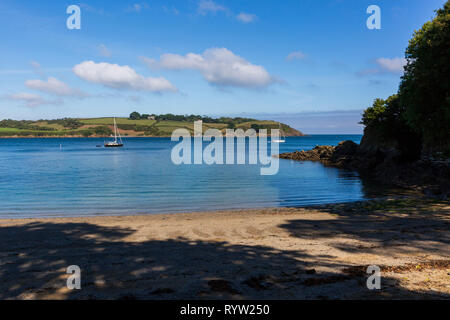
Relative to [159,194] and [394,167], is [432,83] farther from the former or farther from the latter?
[159,194]

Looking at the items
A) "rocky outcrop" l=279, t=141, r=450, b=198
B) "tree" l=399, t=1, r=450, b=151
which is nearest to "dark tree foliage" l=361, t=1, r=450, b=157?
"tree" l=399, t=1, r=450, b=151

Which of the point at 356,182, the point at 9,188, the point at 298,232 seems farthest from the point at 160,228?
the point at 356,182

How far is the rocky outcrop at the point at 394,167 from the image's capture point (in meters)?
27.2

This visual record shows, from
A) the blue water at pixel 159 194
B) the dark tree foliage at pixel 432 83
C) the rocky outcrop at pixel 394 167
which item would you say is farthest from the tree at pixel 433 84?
the blue water at pixel 159 194

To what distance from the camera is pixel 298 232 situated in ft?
40.4

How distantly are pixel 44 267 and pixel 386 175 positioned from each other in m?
34.8

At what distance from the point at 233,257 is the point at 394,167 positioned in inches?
1290

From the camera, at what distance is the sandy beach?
256 inches

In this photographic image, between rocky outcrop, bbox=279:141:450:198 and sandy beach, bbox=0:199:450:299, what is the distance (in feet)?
43.0

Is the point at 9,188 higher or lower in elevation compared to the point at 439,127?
lower

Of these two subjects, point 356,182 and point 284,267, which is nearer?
point 284,267

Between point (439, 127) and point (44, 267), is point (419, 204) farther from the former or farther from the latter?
point (44, 267)

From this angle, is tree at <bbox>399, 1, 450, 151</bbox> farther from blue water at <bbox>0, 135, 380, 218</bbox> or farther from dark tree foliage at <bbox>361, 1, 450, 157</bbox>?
blue water at <bbox>0, 135, 380, 218</bbox>

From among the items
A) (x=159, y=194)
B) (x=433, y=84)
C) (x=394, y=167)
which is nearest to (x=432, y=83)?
(x=433, y=84)
